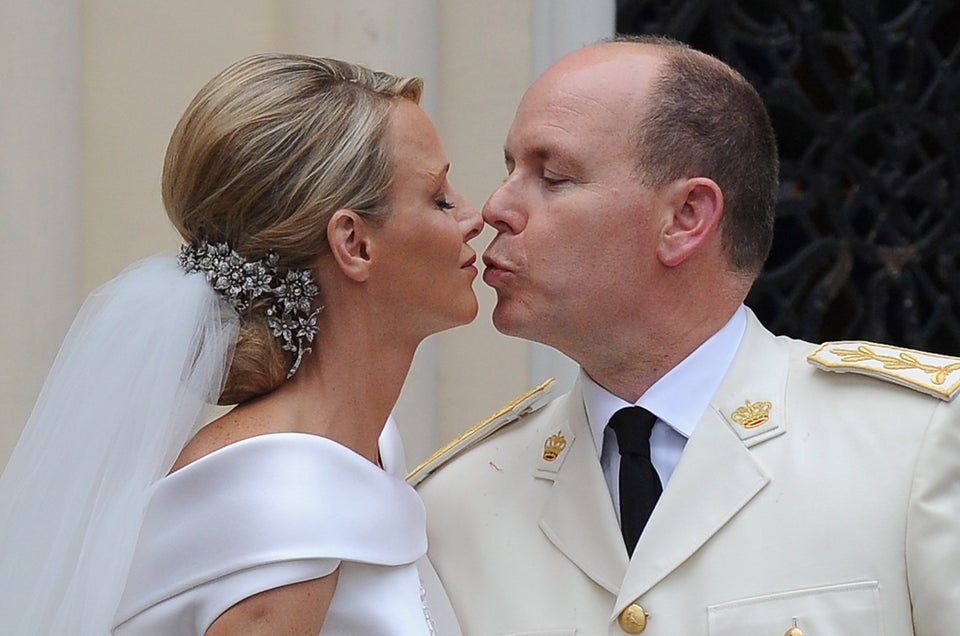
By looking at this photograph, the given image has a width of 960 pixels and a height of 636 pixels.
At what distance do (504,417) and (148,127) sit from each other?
1380 millimetres

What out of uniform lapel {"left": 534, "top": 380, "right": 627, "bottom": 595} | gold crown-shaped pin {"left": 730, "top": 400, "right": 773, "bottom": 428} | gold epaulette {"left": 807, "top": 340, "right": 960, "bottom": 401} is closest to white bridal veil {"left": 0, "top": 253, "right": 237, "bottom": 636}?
uniform lapel {"left": 534, "top": 380, "right": 627, "bottom": 595}

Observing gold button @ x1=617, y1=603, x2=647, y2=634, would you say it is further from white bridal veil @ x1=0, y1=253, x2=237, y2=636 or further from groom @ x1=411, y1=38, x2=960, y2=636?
white bridal veil @ x1=0, y1=253, x2=237, y2=636

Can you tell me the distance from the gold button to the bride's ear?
712mm

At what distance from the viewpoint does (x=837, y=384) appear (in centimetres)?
274

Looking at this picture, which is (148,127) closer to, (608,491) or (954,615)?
(608,491)

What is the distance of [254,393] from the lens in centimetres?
271

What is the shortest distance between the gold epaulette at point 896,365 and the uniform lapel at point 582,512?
0.43m

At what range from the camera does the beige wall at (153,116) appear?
3.54m

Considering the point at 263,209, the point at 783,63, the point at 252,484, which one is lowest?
the point at 783,63

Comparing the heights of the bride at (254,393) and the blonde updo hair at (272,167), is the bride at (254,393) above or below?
below

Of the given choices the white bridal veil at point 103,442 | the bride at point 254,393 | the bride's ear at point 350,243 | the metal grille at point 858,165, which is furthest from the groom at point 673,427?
the metal grille at point 858,165

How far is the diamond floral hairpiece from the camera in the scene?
265cm

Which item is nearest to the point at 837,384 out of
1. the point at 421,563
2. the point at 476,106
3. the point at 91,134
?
the point at 421,563

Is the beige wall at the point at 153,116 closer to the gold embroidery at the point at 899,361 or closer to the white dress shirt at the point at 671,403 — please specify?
the white dress shirt at the point at 671,403
